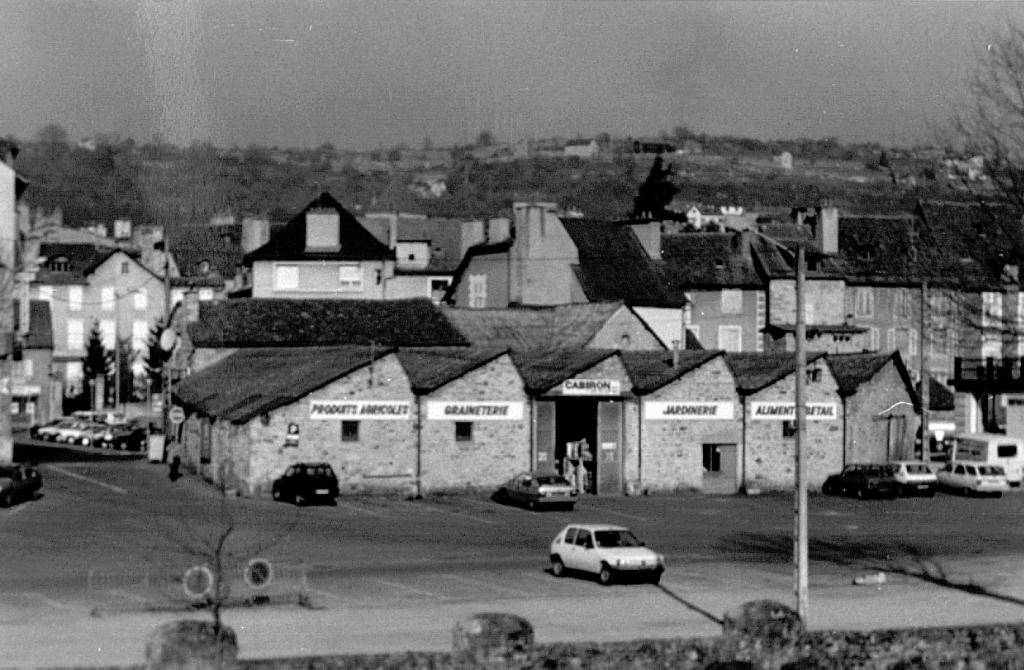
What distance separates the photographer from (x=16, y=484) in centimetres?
5144

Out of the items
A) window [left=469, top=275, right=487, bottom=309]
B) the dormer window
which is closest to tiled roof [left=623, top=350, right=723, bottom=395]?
window [left=469, top=275, right=487, bottom=309]

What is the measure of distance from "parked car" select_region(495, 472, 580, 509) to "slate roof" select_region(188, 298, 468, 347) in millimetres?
16791

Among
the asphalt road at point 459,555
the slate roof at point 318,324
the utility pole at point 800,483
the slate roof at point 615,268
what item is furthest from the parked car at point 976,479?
the utility pole at point 800,483

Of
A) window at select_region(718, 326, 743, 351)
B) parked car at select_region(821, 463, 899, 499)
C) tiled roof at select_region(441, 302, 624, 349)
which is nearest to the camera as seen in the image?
parked car at select_region(821, 463, 899, 499)

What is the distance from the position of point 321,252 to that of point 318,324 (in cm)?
3111

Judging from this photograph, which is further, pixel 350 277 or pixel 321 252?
pixel 350 277

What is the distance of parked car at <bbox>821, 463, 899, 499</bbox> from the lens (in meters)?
62.6

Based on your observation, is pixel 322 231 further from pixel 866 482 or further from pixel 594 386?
pixel 866 482

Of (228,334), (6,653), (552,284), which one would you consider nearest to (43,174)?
(552,284)

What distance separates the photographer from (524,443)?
6031cm

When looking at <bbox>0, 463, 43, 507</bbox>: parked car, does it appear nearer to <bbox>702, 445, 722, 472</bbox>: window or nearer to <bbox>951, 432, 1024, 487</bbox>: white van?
<bbox>702, 445, 722, 472</bbox>: window

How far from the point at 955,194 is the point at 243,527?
2027cm

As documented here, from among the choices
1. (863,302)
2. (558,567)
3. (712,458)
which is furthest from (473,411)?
(863,302)

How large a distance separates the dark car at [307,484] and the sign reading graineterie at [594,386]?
10350 millimetres
